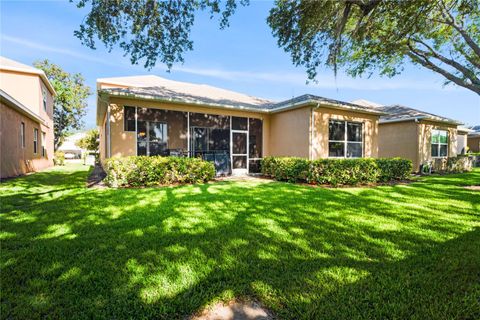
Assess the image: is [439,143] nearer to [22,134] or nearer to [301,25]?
[301,25]

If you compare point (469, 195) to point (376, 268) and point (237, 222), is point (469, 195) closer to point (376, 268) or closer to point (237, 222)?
point (376, 268)

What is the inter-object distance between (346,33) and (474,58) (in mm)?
7195

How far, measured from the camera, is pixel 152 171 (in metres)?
8.12

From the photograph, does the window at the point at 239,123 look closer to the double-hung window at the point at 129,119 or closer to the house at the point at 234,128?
the house at the point at 234,128

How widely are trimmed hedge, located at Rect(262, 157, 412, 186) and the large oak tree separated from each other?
365cm

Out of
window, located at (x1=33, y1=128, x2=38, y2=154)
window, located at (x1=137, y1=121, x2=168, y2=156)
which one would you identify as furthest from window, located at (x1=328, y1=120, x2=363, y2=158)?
window, located at (x1=33, y1=128, x2=38, y2=154)

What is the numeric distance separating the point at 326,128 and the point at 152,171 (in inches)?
318

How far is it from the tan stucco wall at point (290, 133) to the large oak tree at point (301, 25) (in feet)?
6.53

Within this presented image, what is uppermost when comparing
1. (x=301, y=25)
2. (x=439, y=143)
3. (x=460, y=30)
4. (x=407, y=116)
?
(x=460, y=30)

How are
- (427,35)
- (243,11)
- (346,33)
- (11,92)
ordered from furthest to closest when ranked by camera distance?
(11,92) → (427,35) → (346,33) → (243,11)

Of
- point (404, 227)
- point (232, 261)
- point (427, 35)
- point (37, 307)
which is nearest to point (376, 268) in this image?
point (232, 261)

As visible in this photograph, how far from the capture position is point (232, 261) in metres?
2.86

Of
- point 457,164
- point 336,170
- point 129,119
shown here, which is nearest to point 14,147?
point 129,119

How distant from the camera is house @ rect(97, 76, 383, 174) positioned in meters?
9.87
